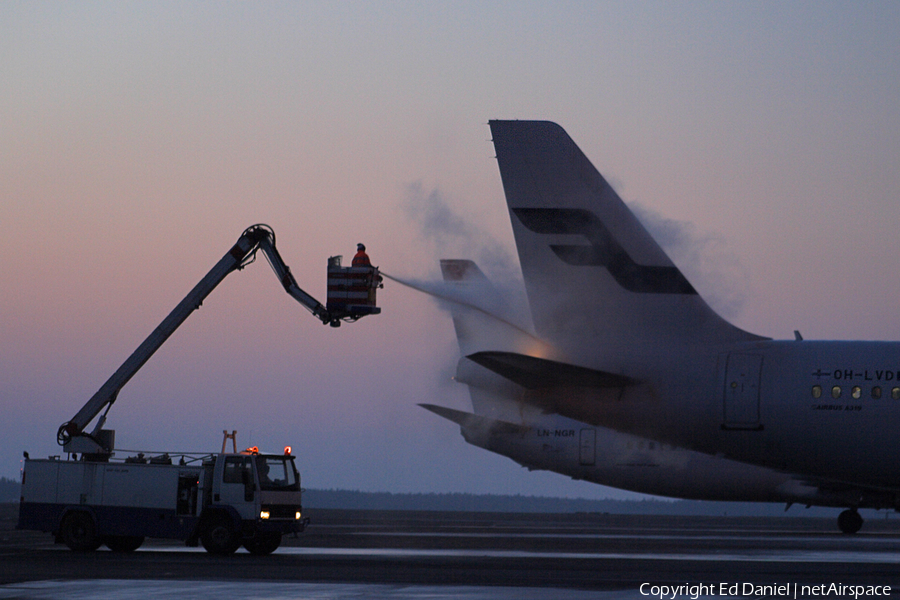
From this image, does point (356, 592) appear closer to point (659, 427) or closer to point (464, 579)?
point (464, 579)

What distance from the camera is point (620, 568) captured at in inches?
994

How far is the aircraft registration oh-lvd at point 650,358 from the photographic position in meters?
25.2

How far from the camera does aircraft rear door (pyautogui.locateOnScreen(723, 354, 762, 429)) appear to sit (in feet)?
82.6

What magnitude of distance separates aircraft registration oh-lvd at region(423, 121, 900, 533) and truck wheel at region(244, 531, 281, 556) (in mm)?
7693

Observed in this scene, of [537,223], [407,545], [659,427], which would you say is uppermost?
[537,223]

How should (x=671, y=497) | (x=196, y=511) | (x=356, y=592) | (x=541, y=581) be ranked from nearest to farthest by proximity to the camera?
(x=356, y=592), (x=541, y=581), (x=196, y=511), (x=671, y=497)

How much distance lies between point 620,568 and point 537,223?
25.0 ft

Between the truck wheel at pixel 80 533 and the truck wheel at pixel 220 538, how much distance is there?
2981mm

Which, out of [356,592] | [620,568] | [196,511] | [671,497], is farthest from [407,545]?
[671,497]

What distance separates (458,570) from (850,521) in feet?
91.0

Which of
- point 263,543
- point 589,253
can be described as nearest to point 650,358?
point 589,253

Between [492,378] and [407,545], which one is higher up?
[492,378]

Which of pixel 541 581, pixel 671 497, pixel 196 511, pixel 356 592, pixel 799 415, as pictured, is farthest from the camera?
pixel 671 497

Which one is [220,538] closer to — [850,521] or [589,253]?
[589,253]
